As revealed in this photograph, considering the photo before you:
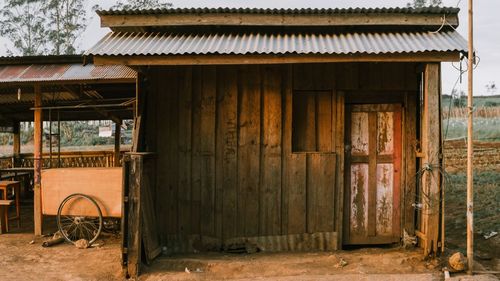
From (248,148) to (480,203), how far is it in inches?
257

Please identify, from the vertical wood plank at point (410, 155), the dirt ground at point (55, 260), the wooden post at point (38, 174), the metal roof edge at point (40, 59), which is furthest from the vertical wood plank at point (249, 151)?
the wooden post at point (38, 174)

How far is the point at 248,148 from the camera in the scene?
6969 millimetres

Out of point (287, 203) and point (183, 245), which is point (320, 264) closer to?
point (287, 203)

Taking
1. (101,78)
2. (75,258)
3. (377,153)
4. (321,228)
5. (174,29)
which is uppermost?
(174,29)

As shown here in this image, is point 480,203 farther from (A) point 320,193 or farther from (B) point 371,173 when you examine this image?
(A) point 320,193

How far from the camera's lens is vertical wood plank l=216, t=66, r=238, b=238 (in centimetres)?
697

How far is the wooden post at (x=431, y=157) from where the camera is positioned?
19.8 feet

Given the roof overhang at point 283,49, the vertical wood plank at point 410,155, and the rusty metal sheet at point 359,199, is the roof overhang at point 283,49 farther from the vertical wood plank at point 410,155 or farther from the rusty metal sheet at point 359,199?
the rusty metal sheet at point 359,199

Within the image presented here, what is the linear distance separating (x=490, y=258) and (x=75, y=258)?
677 centimetres

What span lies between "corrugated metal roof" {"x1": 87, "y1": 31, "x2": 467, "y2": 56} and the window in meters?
1.02

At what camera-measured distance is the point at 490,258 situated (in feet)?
21.8

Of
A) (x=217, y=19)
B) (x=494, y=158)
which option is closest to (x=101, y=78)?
(x=217, y=19)

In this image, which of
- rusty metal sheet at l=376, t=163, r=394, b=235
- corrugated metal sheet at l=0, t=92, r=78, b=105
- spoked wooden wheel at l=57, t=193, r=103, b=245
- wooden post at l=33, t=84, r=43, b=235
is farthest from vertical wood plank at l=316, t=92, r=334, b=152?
corrugated metal sheet at l=0, t=92, r=78, b=105

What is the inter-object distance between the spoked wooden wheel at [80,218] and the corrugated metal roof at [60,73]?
7.56ft
